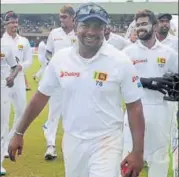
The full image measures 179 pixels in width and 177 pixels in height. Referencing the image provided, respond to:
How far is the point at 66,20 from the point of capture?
27.2 feet

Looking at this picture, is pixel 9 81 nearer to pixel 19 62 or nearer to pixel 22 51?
pixel 19 62

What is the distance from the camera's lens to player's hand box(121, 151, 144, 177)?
13.9ft

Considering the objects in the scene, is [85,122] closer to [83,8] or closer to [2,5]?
[83,8]

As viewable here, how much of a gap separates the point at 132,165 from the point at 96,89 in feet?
2.14

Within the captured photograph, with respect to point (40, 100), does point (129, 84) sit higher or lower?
higher

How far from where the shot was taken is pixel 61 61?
14.9 ft

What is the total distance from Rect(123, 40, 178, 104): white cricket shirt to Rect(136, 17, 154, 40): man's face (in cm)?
10

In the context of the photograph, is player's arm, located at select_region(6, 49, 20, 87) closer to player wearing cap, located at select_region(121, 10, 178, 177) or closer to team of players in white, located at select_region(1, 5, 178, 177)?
team of players in white, located at select_region(1, 5, 178, 177)

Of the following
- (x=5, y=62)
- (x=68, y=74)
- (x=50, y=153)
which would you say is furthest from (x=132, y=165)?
(x=50, y=153)

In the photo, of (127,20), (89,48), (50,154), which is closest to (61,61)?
(89,48)

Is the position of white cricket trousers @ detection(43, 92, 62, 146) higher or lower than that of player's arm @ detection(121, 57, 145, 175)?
lower

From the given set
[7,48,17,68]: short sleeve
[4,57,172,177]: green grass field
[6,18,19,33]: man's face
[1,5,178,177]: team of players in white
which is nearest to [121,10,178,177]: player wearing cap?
[1,5,178,177]: team of players in white

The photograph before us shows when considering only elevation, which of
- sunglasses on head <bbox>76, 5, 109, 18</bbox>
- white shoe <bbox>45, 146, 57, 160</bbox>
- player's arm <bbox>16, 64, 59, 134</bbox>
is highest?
sunglasses on head <bbox>76, 5, 109, 18</bbox>

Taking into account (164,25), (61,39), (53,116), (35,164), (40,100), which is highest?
(164,25)
